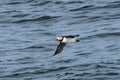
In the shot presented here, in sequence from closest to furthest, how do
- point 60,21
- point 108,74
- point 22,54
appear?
point 108,74 → point 22,54 → point 60,21

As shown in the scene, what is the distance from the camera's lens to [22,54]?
23.0 m

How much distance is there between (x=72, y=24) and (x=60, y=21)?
64cm

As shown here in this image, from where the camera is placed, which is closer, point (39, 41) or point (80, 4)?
point (39, 41)

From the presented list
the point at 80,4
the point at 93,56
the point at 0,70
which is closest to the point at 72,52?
the point at 93,56

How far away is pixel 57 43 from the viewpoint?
24.3 meters

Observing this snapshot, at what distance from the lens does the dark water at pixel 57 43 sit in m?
21.0

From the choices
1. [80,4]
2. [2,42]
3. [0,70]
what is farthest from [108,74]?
[80,4]

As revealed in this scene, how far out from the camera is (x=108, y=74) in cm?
2030

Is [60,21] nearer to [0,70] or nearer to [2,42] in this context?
[2,42]

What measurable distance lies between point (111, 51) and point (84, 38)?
1892 mm

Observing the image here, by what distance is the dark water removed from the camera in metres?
21.0

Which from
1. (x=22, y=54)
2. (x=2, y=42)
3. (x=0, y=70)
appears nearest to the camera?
(x=0, y=70)

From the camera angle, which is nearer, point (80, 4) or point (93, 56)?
point (93, 56)

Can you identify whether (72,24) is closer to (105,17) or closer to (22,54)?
(105,17)
